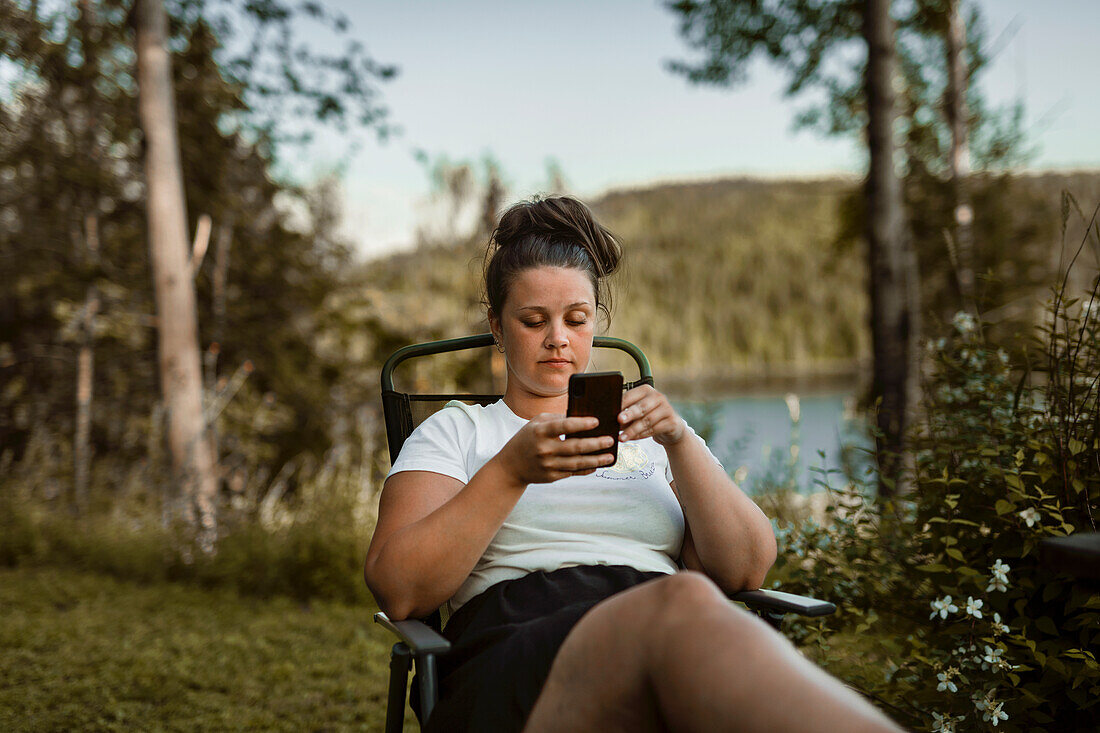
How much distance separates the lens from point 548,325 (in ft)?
5.36

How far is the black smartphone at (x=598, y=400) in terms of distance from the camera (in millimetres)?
1278

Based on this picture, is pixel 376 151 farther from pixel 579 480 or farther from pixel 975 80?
pixel 975 80

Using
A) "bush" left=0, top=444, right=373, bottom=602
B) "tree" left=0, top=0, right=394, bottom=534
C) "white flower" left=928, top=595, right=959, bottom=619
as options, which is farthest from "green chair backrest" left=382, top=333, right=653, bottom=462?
"tree" left=0, top=0, right=394, bottom=534

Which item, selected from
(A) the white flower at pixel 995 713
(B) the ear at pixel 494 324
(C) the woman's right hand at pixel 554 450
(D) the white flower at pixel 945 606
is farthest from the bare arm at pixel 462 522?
(A) the white flower at pixel 995 713

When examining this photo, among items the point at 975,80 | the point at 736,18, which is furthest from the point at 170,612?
the point at 975,80

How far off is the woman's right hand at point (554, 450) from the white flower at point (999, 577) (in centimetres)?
99

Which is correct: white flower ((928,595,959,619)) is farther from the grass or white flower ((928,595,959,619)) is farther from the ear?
the grass

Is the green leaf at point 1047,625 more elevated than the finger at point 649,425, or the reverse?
the finger at point 649,425

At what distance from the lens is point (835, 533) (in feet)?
7.50

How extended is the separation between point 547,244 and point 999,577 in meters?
1.27

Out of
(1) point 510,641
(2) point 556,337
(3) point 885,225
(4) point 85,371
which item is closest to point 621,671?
(1) point 510,641

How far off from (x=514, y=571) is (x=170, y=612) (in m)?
3.11

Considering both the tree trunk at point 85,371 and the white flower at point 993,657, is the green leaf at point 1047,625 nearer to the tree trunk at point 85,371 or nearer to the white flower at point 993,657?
the white flower at point 993,657

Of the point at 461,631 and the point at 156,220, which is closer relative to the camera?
the point at 461,631
